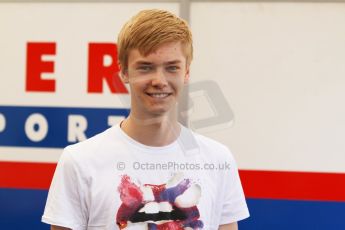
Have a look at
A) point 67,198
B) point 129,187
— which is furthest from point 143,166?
point 67,198

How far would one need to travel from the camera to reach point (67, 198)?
3.45ft

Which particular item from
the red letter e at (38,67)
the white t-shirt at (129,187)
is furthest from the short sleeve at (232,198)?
the red letter e at (38,67)

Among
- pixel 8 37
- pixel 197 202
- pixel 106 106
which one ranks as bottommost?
pixel 197 202

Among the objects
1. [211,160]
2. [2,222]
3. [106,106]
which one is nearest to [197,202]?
[211,160]

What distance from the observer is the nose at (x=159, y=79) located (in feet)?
3.38

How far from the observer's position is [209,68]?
1802 millimetres

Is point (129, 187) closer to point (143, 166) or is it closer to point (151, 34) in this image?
point (143, 166)

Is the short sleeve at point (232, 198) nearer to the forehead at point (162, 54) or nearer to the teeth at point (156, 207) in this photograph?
the teeth at point (156, 207)

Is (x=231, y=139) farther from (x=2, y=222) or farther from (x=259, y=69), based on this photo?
(x=2, y=222)

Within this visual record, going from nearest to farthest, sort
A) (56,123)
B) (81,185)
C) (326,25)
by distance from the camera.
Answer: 1. (81,185)
2. (326,25)
3. (56,123)

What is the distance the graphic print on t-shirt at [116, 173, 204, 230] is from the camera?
1037mm

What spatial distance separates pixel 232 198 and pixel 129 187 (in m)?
0.29

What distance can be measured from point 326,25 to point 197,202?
1.00 metres

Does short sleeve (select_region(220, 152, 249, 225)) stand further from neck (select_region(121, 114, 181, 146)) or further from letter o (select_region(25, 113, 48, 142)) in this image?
letter o (select_region(25, 113, 48, 142))
